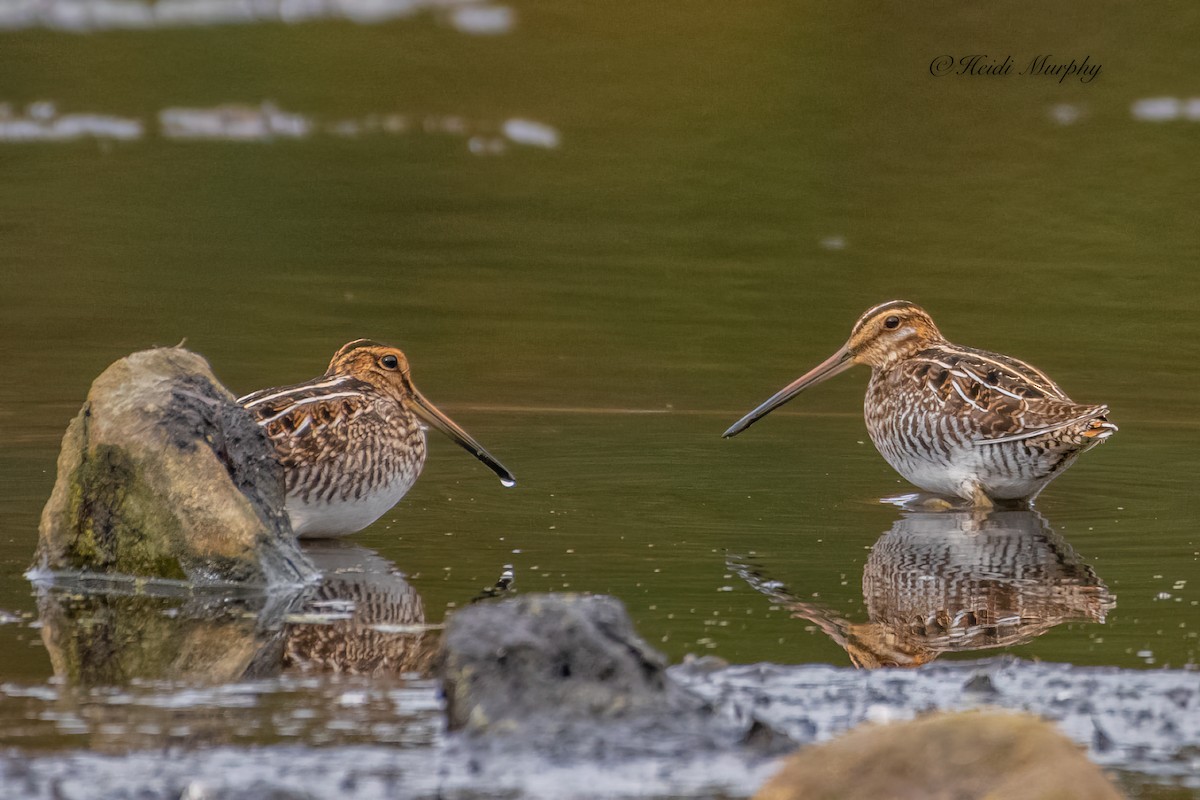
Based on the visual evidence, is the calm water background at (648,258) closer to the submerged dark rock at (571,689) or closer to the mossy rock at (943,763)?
the submerged dark rock at (571,689)

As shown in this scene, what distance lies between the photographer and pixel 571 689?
16.9 feet

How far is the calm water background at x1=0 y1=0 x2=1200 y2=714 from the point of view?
8.12m

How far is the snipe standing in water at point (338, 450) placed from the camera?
7922mm

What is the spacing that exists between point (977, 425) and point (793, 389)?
4.53ft

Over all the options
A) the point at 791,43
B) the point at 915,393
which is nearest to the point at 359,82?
the point at 791,43

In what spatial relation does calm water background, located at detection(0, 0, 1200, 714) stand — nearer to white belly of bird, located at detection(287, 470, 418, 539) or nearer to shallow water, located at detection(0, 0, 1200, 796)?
shallow water, located at detection(0, 0, 1200, 796)

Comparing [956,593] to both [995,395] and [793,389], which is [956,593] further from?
[793,389]

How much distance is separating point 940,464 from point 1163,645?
110 inches

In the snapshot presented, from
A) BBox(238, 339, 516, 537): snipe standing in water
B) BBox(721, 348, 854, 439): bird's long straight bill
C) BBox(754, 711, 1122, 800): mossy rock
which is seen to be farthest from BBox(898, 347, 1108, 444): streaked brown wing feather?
BBox(754, 711, 1122, 800): mossy rock
